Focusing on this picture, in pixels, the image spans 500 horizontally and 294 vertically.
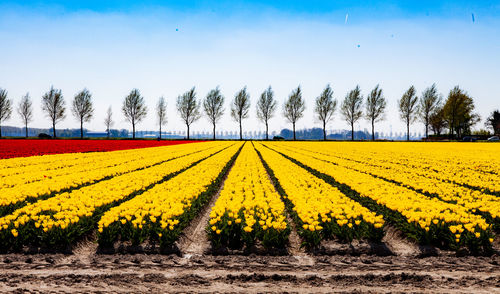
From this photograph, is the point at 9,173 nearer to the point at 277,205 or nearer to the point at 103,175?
the point at 103,175

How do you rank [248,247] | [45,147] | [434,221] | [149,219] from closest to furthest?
[248,247] → [434,221] → [149,219] → [45,147]

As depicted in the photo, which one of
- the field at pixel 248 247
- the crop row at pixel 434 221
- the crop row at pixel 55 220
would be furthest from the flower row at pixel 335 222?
the crop row at pixel 55 220

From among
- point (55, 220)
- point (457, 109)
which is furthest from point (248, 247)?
point (457, 109)

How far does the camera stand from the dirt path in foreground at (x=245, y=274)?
4.89m

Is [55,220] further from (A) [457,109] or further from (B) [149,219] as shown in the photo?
(A) [457,109]

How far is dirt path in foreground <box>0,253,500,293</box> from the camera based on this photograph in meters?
4.89

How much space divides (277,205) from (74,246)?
4.82 m

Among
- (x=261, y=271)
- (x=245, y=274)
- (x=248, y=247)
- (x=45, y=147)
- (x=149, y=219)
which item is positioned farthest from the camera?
(x=45, y=147)

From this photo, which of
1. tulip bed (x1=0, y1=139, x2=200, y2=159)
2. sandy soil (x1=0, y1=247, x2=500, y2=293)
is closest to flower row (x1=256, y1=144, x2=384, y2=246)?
sandy soil (x1=0, y1=247, x2=500, y2=293)

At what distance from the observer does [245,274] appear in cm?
536

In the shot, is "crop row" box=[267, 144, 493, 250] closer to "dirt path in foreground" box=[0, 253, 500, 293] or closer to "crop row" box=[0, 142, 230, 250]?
"dirt path in foreground" box=[0, 253, 500, 293]

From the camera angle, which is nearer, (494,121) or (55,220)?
(55,220)

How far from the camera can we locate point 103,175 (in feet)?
48.2

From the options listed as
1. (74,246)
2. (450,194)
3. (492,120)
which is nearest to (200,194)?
(74,246)
